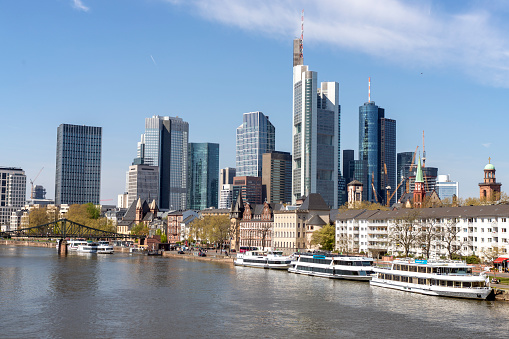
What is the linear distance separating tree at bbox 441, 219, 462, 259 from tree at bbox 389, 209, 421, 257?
6497 millimetres

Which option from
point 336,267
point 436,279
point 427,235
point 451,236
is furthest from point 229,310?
point 451,236

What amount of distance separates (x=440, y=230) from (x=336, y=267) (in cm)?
3938

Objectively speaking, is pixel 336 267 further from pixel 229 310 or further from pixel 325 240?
pixel 325 240

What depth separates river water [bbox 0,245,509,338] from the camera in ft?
239

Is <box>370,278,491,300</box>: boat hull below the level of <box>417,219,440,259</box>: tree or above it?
below

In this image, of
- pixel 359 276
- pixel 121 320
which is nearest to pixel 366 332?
pixel 121 320

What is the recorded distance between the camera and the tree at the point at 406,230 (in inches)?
6176

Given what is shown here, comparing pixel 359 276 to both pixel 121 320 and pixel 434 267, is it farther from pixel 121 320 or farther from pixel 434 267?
pixel 121 320

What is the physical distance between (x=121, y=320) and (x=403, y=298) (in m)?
46.1

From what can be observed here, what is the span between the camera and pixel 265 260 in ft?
545

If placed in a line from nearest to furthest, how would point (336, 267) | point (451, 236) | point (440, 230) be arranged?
point (336, 267) → point (451, 236) → point (440, 230)

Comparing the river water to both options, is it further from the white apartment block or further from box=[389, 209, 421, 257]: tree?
the white apartment block

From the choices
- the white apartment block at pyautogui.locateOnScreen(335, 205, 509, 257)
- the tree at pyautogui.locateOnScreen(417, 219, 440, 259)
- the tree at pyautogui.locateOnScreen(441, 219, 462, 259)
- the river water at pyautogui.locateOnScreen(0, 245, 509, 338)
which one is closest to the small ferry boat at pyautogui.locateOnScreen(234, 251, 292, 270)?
the white apartment block at pyautogui.locateOnScreen(335, 205, 509, 257)

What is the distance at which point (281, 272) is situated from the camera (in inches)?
6053
